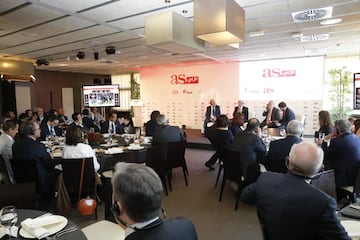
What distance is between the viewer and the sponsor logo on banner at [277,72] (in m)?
9.41

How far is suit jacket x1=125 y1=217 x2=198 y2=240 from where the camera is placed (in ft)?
3.88

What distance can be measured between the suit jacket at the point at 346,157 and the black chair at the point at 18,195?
3.44m

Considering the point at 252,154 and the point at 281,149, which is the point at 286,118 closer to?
the point at 252,154

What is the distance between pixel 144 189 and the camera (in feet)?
4.10

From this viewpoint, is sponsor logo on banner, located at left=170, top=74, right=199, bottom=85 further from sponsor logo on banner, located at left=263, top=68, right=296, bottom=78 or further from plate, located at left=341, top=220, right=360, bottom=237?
plate, located at left=341, top=220, right=360, bottom=237

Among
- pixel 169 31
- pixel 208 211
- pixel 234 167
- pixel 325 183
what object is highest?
pixel 169 31

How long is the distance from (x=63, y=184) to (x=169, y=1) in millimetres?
2846

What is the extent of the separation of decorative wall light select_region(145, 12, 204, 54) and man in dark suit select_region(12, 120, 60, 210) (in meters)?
2.03

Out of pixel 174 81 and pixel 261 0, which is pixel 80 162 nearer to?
pixel 261 0

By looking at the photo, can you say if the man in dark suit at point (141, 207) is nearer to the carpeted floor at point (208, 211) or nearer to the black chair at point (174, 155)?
the carpeted floor at point (208, 211)

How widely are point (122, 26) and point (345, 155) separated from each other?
4147mm

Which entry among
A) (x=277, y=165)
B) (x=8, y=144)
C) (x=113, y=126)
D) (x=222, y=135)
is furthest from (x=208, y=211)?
(x=113, y=126)

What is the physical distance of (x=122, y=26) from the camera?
4926mm

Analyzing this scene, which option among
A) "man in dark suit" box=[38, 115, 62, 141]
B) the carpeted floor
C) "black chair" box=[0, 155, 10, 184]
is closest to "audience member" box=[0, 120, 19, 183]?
"black chair" box=[0, 155, 10, 184]
